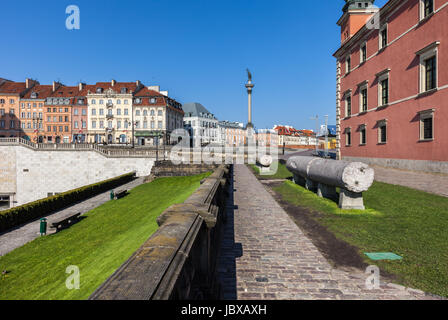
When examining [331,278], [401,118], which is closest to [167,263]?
[331,278]

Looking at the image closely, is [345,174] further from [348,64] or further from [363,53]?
[348,64]

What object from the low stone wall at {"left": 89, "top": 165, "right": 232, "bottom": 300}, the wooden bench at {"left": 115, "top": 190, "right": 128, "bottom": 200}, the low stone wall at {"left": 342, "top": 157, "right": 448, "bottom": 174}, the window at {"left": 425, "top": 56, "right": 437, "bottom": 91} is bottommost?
the wooden bench at {"left": 115, "top": 190, "right": 128, "bottom": 200}

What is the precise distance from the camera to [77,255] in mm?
9023

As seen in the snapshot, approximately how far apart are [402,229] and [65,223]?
15316 mm

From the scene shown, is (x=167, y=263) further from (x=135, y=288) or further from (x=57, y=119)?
(x=57, y=119)

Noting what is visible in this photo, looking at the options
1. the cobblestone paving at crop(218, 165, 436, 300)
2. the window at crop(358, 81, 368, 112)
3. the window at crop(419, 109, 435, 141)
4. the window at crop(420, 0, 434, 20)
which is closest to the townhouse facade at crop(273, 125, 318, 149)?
the window at crop(358, 81, 368, 112)

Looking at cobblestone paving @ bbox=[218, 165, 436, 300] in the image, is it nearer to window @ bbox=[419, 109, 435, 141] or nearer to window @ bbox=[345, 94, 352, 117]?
window @ bbox=[419, 109, 435, 141]

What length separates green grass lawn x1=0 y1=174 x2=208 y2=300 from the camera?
6250 millimetres

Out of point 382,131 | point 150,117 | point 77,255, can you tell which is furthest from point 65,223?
point 150,117

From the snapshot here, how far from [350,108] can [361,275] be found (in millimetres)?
27371

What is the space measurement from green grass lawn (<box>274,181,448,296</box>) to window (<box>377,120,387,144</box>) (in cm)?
1205

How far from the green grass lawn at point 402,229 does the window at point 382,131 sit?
39.5 feet

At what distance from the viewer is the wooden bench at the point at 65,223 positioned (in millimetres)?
12883

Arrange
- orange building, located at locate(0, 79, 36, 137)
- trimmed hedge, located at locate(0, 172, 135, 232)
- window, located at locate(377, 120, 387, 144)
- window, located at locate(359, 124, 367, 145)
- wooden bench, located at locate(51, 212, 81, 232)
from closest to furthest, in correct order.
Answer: wooden bench, located at locate(51, 212, 81, 232)
trimmed hedge, located at locate(0, 172, 135, 232)
window, located at locate(377, 120, 387, 144)
window, located at locate(359, 124, 367, 145)
orange building, located at locate(0, 79, 36, 137)
